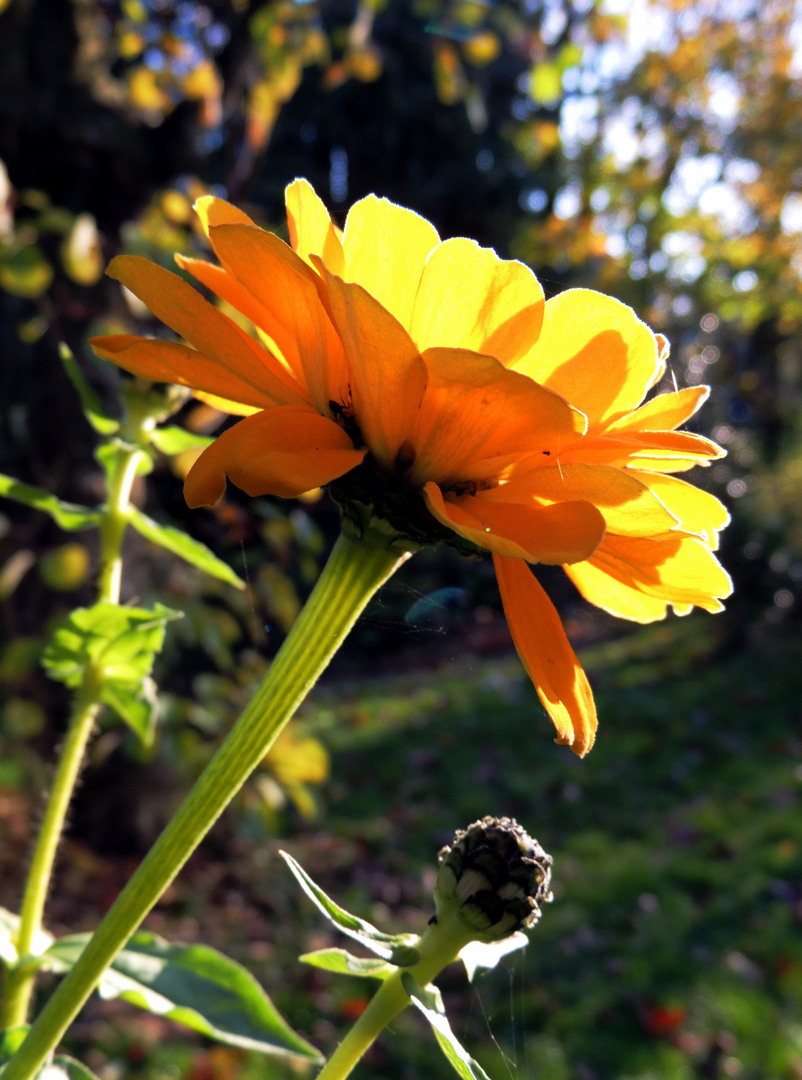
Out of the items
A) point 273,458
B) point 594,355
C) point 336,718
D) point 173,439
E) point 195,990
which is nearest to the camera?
point 273,458

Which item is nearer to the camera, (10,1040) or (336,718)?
Result: (10,1040)

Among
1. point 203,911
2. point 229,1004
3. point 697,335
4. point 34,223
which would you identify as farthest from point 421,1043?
point 697,335

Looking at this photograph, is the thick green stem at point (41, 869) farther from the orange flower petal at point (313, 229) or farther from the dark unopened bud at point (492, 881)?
the orange flower petal at point (313, 229)

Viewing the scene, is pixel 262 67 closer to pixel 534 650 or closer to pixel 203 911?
pixel 534 650

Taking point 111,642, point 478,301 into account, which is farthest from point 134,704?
point 478,301

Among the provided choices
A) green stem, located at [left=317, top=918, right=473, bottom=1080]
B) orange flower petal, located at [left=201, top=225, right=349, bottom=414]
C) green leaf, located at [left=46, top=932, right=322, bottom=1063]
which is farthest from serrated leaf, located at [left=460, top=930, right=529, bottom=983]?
orange flower petal, located at [left=201, top=225, right=349, bottom=414]

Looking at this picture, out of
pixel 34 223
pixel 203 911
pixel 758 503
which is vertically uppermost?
pixel 34 223

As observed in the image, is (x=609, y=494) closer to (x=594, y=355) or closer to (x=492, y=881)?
(x=594, y=355)
